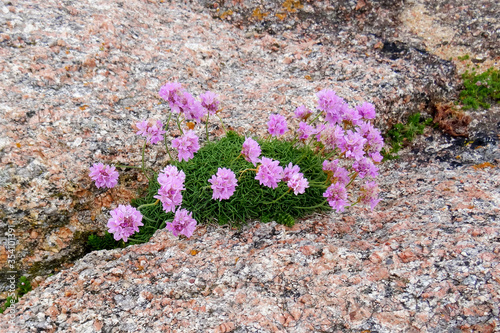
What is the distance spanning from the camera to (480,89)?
651cm

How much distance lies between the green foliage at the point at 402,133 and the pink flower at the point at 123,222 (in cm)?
413

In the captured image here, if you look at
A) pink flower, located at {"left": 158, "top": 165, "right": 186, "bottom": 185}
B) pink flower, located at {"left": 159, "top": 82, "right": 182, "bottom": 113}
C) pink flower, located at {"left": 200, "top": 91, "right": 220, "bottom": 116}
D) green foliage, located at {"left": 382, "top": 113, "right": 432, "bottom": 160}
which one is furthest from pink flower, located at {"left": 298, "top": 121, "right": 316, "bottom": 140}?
green foliage, located at {"left": 382, "top": 113, "right": 432, "bottom": 160}

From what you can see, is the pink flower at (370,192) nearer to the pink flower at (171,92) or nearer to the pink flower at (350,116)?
the pink flower at (350,116)

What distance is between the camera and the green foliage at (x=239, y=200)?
402 centimetres

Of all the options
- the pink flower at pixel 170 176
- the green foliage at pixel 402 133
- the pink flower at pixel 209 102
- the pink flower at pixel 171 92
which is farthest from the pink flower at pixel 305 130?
the green foliage at pixel 402 133

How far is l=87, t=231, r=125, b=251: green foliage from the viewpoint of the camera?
4090mm

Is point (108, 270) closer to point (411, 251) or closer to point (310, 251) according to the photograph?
point (310, 251)

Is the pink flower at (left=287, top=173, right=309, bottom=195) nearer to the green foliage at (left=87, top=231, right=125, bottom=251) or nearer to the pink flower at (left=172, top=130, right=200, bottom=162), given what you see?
the pink flower at (left=172, top=130, right=200, bottom=162)

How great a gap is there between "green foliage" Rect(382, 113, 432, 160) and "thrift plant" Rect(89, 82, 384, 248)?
4.39ft

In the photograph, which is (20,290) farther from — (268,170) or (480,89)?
(480,89)

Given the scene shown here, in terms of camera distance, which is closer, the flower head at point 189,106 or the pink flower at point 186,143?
the pink flower at point 186,143

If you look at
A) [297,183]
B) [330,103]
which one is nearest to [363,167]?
[330,103]

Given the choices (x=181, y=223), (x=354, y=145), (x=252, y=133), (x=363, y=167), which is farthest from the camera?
(x=252, y=133)

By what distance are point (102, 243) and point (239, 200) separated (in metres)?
1.70
